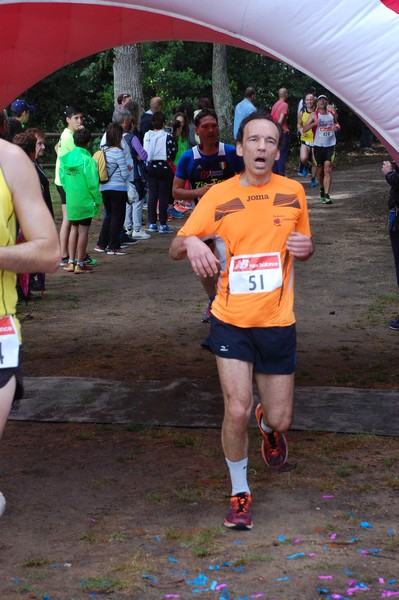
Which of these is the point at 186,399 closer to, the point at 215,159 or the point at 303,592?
the point at 215,159

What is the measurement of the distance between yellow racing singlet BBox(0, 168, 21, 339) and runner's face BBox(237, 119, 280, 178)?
1587 mm

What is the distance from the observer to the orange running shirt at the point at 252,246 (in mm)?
5125

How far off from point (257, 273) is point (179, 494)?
55.6 inches

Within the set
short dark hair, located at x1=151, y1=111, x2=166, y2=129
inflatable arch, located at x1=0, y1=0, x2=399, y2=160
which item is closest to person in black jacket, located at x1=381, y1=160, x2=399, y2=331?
inflatable arch, located at x1=0, y1=0, x2=399, y2=160

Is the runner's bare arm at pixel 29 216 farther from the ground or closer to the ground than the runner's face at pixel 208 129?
closer to the ground

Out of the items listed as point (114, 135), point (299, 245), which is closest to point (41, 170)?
point (114, 135)

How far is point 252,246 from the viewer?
514cm

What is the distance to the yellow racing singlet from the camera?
12.9 feet

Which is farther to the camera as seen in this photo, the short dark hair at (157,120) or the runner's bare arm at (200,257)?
the short dark hair at (157,120)

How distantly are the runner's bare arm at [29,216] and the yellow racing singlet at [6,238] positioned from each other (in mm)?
27

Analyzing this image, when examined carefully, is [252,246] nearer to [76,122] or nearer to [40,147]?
[40,147]

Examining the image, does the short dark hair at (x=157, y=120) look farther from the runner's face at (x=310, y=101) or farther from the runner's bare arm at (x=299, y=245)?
the runner's bare arm at (x=299, y=245)

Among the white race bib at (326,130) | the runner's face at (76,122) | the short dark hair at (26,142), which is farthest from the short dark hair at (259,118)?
the white race bib at (326,130)

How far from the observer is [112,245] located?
14516mm
